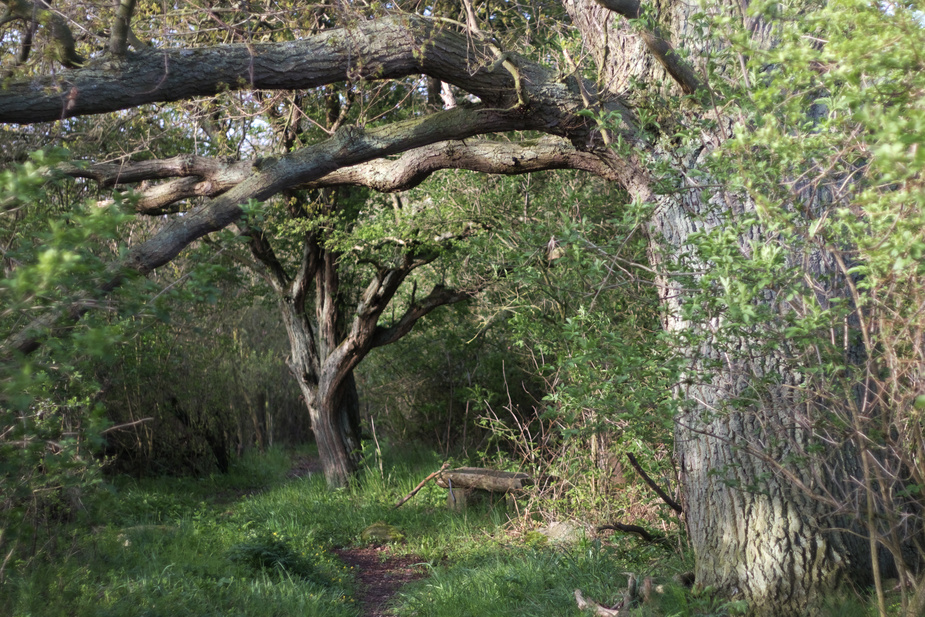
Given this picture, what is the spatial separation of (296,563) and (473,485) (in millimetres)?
2658

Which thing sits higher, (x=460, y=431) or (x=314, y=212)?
(x=314, y=212)

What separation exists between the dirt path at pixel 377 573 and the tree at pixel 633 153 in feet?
9.37

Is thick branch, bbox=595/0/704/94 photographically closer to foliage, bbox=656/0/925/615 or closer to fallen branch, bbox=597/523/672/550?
foliage, bbox=656/0/925/615

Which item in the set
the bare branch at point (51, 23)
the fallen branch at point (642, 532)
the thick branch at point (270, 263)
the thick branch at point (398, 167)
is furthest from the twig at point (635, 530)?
the thick branch at point (270, 263)

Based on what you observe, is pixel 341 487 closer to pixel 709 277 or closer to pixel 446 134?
pixel 446 134

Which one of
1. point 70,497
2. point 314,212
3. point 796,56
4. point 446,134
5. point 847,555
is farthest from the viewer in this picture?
point 314,212

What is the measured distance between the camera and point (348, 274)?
433 inches

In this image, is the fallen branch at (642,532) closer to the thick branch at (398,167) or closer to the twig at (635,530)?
the twig at (635,530)

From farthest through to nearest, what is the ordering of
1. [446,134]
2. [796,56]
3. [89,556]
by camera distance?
[446,134] < [89,556] < [796,56]

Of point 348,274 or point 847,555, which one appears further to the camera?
point 348,274

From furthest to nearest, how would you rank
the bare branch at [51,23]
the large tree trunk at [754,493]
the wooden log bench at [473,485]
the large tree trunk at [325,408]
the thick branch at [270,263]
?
the large tree trunk at [325,408] < the thick branch at [270,263] < the wooden log bench at [473,485] < the bare branch at [51,23] < the large tree trunk at [754,493]

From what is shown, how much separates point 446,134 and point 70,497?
3728 millimetres

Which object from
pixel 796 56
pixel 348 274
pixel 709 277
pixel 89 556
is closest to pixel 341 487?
Answer: pixel 348 274

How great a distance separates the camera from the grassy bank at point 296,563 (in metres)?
4.75
